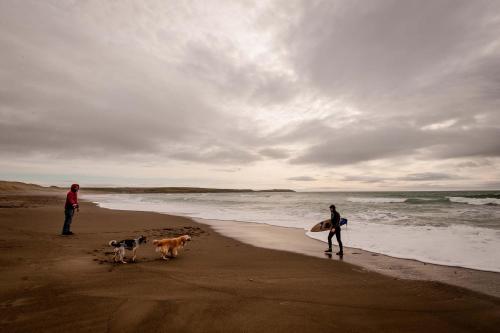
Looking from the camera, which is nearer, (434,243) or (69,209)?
(434,243)

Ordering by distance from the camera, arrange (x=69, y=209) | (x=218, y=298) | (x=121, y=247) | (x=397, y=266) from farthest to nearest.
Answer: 1. (x=69, y=209)
2. (x=397, y=266)
3. (x=121, y=247)
4. (x=218, y=298)

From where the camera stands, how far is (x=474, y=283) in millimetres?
6402

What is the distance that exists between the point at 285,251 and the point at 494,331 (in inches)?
239

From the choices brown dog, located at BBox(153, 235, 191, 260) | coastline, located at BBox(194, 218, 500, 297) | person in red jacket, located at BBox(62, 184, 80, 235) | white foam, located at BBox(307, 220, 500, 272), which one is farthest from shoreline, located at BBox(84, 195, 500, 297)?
person in red jacket, located at BBox(62, 184, 80, 235)

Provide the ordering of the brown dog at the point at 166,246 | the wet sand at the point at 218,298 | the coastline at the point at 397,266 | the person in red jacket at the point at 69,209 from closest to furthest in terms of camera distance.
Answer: the wet sand at the point at 218,298
the coastline at the point at 397,266
the brown dog at the point at 166,246
the person in red jacket at the point at 69,209

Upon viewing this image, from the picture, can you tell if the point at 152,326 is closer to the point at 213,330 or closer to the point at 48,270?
the point at 213,330

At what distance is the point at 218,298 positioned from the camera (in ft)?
16.4

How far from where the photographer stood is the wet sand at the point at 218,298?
4086 millimetres

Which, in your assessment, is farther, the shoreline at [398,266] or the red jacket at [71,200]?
the red jacket at [71,200]

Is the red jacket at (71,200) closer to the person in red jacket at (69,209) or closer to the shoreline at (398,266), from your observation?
the person in red jacket at (69,209)

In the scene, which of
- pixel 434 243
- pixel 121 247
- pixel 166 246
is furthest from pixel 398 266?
pixel 121 247

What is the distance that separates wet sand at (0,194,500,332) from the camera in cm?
409

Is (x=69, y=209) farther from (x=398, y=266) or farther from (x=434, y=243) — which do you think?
(x=434, y=243)

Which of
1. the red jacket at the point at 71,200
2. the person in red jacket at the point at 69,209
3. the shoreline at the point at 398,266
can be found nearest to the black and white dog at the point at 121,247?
the shoreline at the point at 398,266
